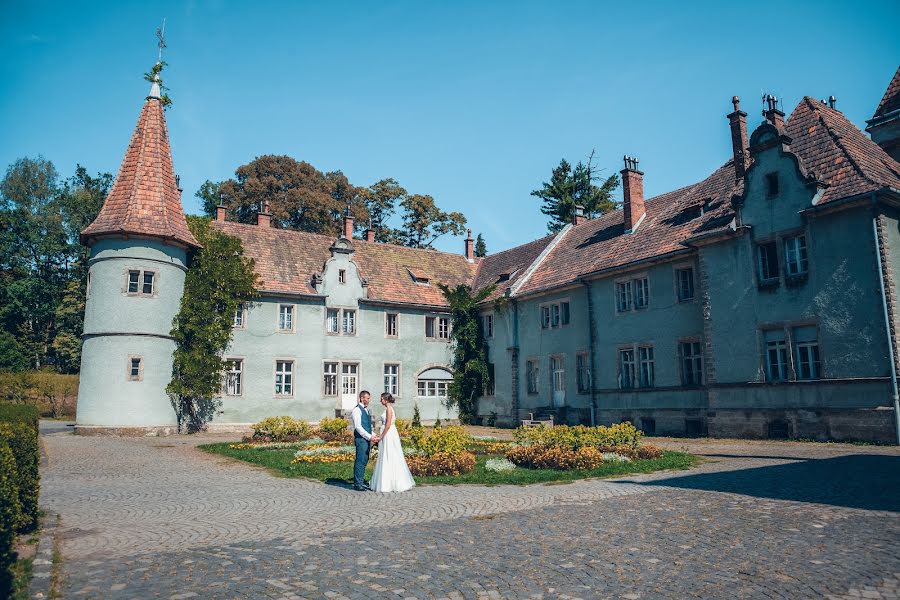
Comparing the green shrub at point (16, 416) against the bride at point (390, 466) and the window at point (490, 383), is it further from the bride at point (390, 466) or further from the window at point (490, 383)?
the window at point (490, 383)

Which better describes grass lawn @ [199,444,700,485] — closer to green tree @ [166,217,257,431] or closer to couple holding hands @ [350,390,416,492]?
couple holding hands @ [350,390,416,492]

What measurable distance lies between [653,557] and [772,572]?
3.77ft

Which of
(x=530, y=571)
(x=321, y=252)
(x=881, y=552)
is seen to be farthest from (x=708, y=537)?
(x=321, y=252)

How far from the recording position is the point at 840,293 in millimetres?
20438

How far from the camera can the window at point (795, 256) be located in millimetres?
21797

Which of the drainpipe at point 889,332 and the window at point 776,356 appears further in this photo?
the window at point 776,356

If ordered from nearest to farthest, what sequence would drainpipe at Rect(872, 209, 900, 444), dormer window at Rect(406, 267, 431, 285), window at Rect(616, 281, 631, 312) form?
drainpipe at Rect(872, 209, 900, 444), window at Rect(616, 281, 631, 312), dormer window at Rect(406, 267, 431, 285)

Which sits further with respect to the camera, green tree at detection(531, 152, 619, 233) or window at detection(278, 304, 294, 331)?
green tree at detection(531, 152, 619, 233)

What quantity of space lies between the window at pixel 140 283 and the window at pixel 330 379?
9.60 metres

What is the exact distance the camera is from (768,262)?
22984 millimetres

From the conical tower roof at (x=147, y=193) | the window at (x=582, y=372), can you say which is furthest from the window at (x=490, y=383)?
the conical tower roof at (x=147, y=193)

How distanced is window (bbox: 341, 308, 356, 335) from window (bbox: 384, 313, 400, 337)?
1971mm

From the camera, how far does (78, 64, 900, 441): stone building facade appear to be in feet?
67.5

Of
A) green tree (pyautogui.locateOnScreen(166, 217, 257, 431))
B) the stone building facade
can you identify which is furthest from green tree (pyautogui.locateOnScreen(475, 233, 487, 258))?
green tree (pyautogui.locateOnScreen(166, 217, 257, 431))
